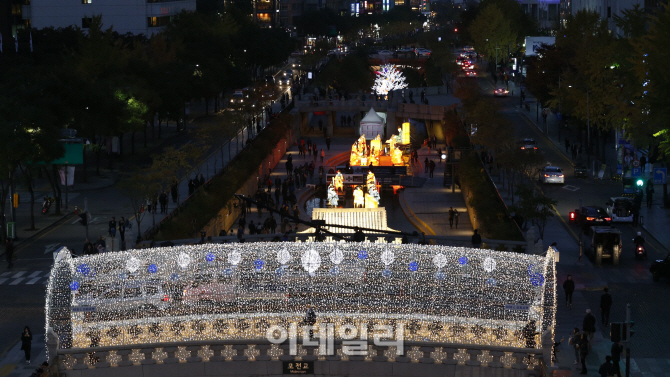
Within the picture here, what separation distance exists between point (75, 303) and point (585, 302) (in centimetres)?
2075

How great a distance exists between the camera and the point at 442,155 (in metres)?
91.0

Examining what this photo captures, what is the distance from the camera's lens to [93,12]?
140 metres

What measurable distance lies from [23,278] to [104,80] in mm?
32847

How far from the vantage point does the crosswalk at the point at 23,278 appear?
5016cm

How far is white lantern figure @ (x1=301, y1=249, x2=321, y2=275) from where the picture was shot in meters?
35.4

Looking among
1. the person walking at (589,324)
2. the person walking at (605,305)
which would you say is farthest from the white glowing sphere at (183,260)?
the person walking at (605,305)

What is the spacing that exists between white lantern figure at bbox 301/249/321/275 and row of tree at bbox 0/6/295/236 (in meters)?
27.1

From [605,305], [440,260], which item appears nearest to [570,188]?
[605,305]

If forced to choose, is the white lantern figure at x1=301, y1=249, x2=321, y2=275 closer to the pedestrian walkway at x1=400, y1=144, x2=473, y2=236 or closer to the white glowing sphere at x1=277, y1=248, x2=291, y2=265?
the white glowing sphere at x1=277, y1=248, x2=291, y2=265

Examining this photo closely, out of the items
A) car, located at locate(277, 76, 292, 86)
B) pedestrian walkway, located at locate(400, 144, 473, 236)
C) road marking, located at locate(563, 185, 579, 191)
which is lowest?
pedestrian walkway, located at locate(400, 144, 473, 236)

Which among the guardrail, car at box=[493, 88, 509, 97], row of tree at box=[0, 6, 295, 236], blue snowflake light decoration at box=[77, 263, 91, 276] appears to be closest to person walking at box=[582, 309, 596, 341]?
the guardrail

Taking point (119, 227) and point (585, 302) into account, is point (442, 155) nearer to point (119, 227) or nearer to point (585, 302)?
point (119, 227)

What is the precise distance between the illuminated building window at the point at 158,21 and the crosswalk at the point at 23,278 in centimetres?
9812

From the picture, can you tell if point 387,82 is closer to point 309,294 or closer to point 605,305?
point 605,305
